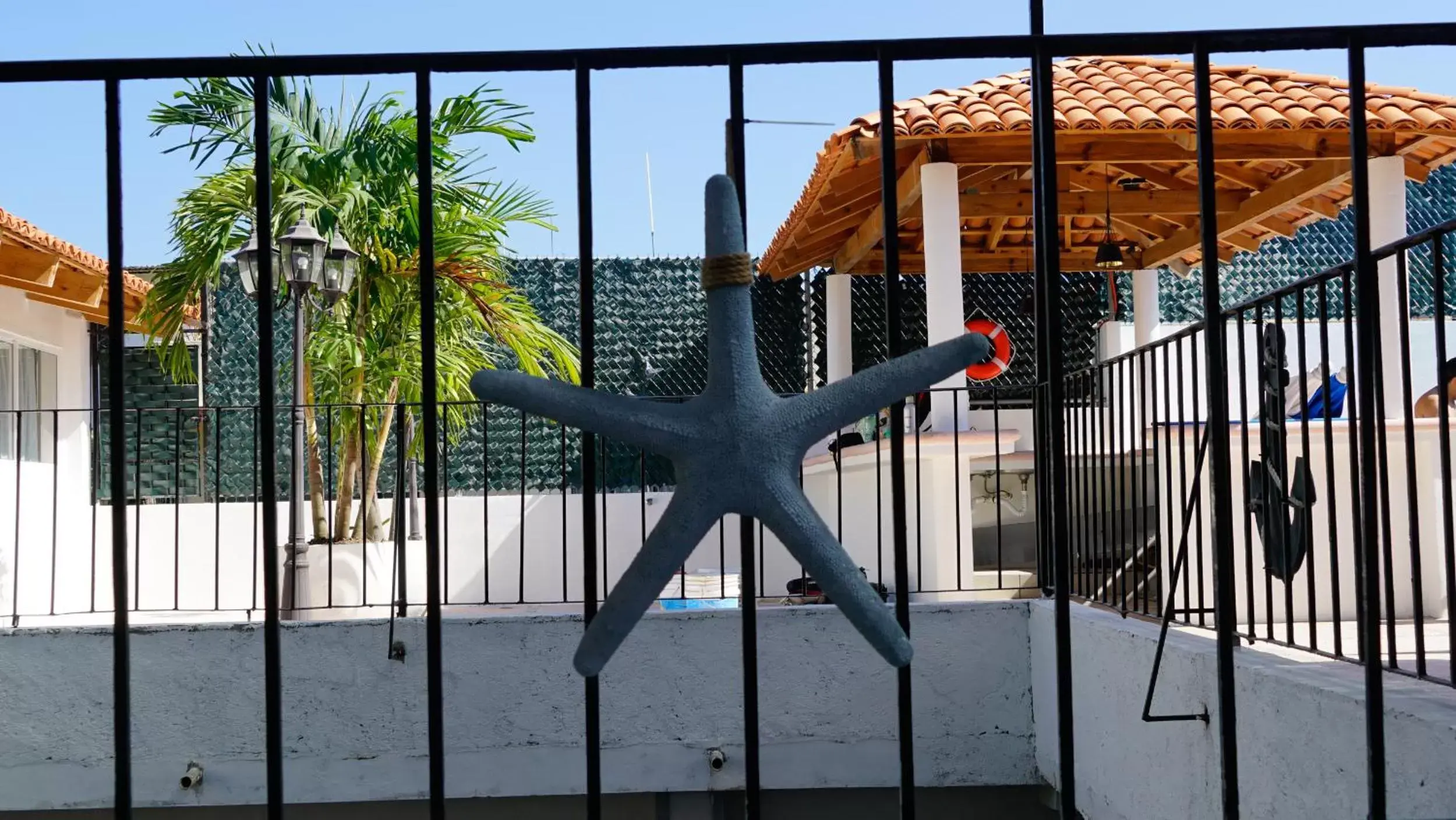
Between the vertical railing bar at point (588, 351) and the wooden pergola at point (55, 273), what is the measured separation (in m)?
5.71

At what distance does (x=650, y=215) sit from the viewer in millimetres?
12039

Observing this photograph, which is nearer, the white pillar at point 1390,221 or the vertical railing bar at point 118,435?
the vertical railing bar at point 118,435

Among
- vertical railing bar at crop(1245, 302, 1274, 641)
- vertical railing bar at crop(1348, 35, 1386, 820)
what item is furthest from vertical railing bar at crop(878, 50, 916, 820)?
vertical railing bar at crop(1245, 302, 1274, 641)

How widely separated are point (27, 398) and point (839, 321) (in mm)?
6077

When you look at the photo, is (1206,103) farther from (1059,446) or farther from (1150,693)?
(1150,693)

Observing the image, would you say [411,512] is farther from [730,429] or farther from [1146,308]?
[730,429]

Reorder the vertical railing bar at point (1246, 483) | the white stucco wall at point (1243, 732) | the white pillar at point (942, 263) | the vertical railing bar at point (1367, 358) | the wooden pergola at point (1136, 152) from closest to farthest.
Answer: the vertical railing bar at point (1367, 358), the white stucco wall at point (1243, 732), the vertical railing bar at point (1246, 483), the wooden pergola at point (1136, 152), the white pillar at point (942, 263)

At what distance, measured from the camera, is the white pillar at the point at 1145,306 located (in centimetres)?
872

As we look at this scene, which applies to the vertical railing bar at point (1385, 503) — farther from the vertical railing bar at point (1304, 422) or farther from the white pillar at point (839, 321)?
the white pillar at point (839, 321)

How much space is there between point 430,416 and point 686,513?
0.41 m

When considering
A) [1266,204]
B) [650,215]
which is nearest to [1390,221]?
[1266,204]

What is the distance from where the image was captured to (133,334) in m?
10.3

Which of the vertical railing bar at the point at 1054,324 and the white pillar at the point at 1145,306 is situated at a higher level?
the white pillar at the point at 1145,306

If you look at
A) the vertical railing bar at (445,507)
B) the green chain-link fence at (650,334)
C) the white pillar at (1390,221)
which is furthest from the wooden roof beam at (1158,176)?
the vertical railing bar at (445,507)
